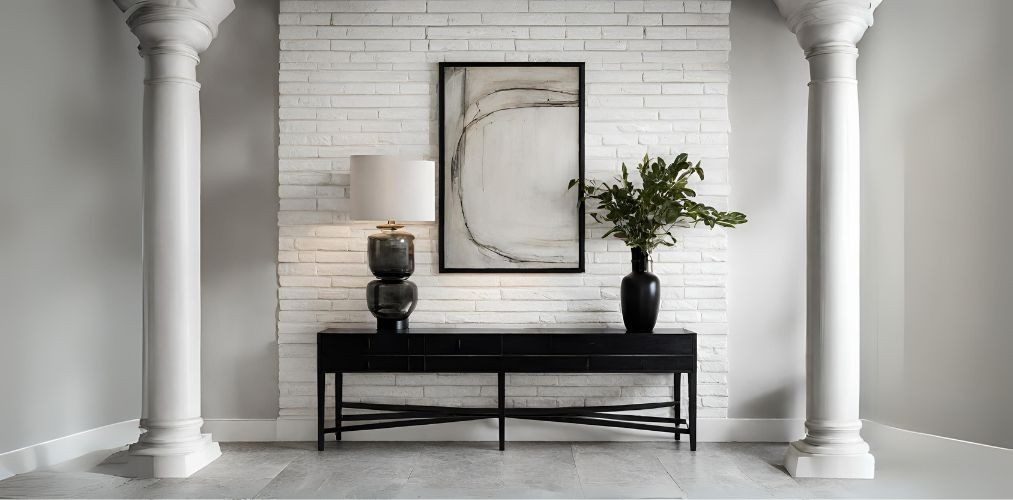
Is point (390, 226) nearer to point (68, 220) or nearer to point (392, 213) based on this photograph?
point (392, 213)

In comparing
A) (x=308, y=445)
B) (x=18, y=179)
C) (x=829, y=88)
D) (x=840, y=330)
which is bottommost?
(x=308, y=445)

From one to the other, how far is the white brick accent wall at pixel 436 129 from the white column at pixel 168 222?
70 cm

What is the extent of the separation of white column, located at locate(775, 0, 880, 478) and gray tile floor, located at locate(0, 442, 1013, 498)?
277 millimetres

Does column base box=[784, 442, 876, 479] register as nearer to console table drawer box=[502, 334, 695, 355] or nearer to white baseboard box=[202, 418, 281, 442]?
console table drawer box=[502, 334, 695, 355]

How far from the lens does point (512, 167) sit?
175 inches

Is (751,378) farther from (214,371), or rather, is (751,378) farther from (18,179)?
(18,179)

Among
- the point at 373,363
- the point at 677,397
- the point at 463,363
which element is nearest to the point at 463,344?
the point at 463,363

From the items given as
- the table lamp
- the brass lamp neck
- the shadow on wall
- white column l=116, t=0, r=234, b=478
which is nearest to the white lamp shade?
the table lamp

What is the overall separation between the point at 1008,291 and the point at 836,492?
1.46 m

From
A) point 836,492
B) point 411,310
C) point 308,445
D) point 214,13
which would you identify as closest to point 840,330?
point 836,492

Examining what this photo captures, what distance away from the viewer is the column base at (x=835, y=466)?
367cm

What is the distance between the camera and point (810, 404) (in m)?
3.83

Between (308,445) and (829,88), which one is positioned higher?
(829,88)

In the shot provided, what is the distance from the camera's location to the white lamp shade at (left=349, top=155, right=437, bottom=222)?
4.03 m
